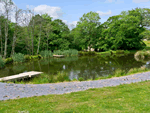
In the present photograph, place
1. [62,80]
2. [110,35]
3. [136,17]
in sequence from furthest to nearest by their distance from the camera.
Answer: [110,35] < [136,17] < [62,80]

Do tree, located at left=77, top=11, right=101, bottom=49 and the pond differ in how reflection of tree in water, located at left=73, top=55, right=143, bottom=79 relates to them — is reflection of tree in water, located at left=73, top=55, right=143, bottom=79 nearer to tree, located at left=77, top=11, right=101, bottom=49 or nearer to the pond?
the pond

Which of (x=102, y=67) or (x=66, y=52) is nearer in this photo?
(x=102, y=67)

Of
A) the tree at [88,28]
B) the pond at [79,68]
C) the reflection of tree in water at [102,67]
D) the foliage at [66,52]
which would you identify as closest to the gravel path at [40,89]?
the pond at [79,68]

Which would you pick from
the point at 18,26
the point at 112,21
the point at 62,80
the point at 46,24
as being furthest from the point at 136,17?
the point at 62,80

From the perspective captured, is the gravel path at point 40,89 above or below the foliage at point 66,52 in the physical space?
below

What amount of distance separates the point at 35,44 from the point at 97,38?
18749 mm

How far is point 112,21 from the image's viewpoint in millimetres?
42594

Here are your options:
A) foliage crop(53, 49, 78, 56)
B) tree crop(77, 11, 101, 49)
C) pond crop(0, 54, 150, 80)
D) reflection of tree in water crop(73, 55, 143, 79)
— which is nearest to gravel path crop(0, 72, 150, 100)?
pond crop(0, 54, 150, 80)

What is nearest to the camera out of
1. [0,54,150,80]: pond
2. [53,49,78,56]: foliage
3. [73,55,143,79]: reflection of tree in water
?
[73,55,143,79]: reflection of tree in water

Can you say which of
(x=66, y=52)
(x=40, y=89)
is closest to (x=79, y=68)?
(x=40, y=89)

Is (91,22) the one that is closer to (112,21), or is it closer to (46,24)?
(112,21)

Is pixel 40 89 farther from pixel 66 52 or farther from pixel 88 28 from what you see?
pixel 88 28

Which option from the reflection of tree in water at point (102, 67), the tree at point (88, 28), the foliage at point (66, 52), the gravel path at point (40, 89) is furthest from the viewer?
the tree at point (88, 28)

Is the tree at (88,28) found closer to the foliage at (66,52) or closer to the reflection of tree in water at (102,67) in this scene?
the foliage at (66,52)
